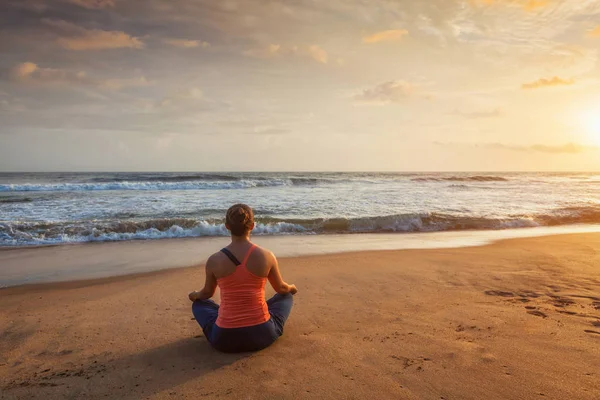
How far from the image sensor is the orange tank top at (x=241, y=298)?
3.40 metres

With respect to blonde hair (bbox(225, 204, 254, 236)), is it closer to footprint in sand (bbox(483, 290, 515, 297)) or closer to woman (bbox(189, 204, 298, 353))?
woman (bbox(189, 204, 298, 353))

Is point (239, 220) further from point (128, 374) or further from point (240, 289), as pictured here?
point (128, 374)

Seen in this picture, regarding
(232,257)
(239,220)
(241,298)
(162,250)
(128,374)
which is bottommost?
(162,250)

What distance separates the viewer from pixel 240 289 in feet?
11.2

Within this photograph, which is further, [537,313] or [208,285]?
[537,313]

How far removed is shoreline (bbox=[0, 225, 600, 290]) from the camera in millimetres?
7145

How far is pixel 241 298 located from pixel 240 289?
0.08 m

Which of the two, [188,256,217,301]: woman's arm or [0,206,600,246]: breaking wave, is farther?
[0,206,600,246]: breaking wave

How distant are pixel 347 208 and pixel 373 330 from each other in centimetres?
1225

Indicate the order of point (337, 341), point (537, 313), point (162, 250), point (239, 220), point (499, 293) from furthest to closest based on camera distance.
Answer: point (162, 250)
point (499, 293)
point (537, 313)
point (337, 341)
point (239, 220)

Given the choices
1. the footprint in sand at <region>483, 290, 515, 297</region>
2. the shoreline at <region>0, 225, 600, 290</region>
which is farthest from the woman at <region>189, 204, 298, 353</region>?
the shoreline at <region>0, 225, 600, 290</region>

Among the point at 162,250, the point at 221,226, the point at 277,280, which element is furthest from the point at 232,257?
the point at 221,226

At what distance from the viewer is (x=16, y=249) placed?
367 inches

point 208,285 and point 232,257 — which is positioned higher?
point 232,257
